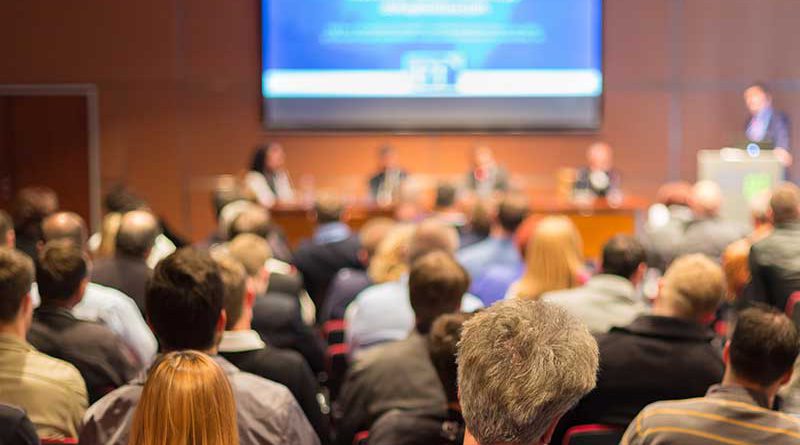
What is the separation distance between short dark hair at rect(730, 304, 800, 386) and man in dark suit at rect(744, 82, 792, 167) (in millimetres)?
7698

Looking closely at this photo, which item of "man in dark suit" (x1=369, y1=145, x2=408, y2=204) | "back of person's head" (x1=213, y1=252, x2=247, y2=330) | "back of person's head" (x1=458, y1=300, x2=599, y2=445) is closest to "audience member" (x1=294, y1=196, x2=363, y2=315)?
"back of person's head" (x1=213, y1=252, x2=247, y2=330)

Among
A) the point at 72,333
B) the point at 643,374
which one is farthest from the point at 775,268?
the point at 72,333

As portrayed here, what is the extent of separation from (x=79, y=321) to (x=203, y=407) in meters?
1.74

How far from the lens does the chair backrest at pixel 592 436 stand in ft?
9.57

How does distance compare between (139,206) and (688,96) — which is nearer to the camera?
(139,206)

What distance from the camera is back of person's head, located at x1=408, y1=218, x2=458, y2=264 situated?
4.83 meters

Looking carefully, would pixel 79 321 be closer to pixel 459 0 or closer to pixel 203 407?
pixel 203 407

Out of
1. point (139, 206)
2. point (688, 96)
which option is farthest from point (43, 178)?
point (688, 96)

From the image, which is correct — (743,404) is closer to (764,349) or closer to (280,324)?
(764,349)

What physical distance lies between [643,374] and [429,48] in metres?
7.53

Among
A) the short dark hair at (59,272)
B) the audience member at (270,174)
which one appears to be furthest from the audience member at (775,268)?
the audience member at (270,174)

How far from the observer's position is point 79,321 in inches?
135

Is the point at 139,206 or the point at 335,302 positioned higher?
the point at 139,206

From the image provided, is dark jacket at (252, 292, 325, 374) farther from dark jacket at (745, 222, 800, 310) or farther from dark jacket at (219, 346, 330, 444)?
dark jacket at (745, 222, 800, 310)
